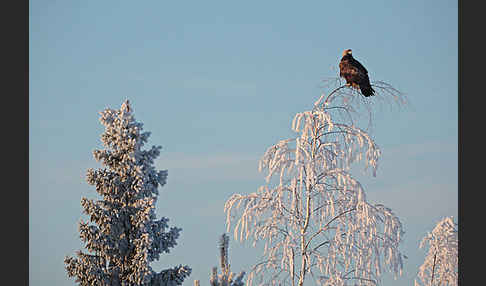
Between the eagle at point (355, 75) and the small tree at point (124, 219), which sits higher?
the eagle at point (355, 75)

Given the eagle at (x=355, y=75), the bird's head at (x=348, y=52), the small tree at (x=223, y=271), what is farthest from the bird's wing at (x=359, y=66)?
the small tree at (x=223, y=271)

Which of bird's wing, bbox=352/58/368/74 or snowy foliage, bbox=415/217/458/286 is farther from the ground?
bird's wing, bbox=352/58/368/74

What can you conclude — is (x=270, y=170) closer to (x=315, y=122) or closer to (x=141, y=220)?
(x=315, y=122)

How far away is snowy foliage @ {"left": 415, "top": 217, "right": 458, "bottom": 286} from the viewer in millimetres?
15625

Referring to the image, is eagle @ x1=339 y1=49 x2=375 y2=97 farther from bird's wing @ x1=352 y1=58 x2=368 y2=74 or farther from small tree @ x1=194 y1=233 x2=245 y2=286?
small tree @ x1=194 y1=233 x2=245 y2=286

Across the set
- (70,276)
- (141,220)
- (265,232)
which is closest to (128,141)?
(141,220)

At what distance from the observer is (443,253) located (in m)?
15.8

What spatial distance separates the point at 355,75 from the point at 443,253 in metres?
6.00

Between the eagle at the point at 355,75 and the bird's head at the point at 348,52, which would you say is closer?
the eagle at the point at 355,75

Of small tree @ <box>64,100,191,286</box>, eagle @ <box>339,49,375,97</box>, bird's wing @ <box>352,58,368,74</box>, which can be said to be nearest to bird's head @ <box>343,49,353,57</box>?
eagle @ <box>339,49,375,97</box>

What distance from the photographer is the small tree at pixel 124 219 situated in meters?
12.4

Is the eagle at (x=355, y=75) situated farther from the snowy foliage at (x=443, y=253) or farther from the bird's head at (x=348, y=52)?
the snowy foliage at (x=443, y=253)

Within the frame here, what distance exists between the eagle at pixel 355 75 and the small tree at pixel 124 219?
3577 millimetres

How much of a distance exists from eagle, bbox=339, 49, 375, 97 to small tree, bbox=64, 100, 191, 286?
3577 millimetres
